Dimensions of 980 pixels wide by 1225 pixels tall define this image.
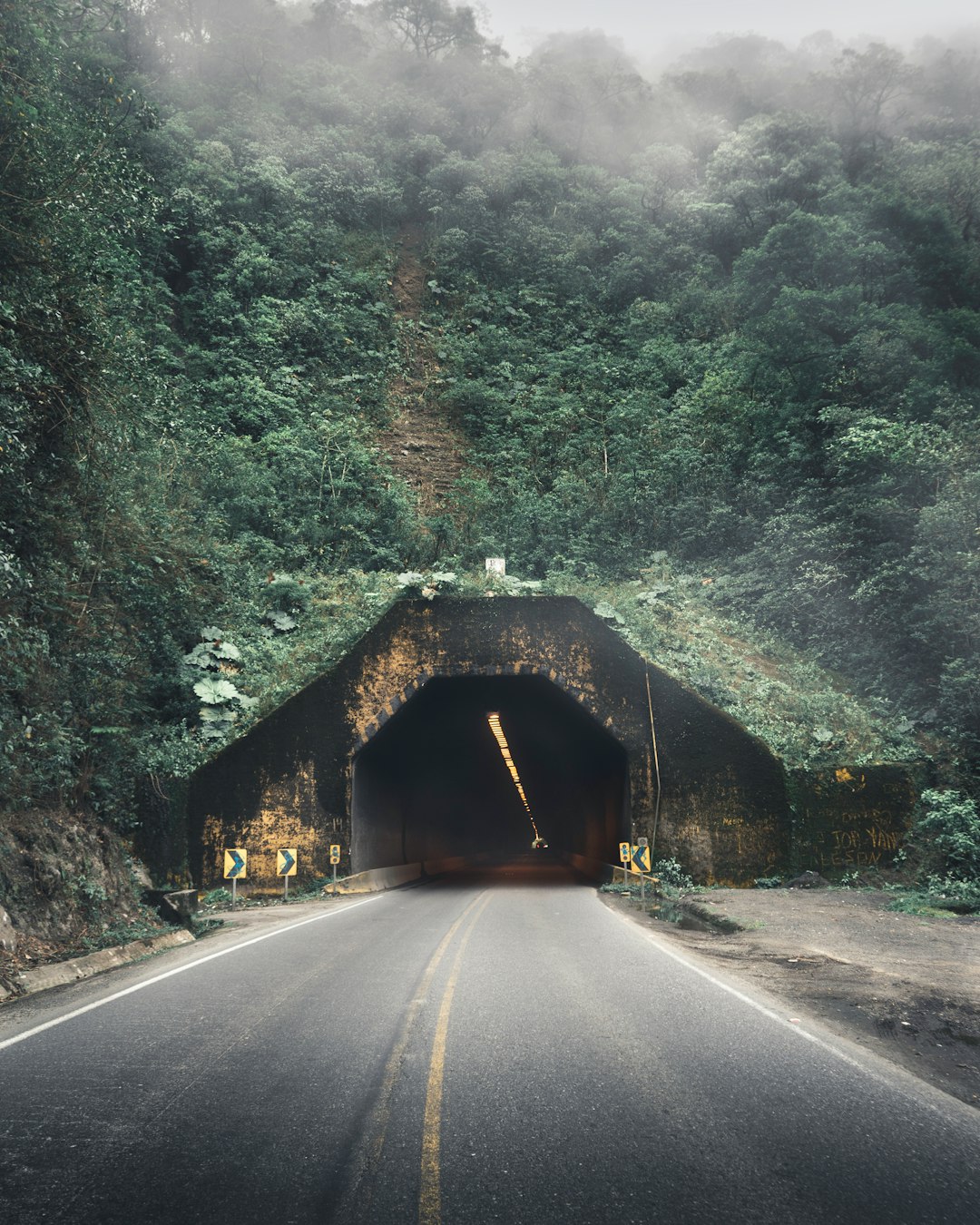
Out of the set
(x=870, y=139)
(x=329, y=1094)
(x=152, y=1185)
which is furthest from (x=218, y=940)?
(x=870, y=139)

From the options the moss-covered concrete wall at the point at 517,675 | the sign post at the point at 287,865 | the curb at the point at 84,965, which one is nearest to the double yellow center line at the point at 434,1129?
the curb at the point at 84,965

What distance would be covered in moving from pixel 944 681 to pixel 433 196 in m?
51.2

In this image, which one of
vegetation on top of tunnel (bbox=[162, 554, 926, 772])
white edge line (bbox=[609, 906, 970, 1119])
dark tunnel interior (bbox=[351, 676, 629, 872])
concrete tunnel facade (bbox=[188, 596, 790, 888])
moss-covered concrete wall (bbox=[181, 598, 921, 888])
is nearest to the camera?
white edge line (bbox=[609, 906, 970, 1119])

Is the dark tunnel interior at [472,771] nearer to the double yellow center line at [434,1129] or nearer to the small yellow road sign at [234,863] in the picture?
the small yellow road sign at [234,863]

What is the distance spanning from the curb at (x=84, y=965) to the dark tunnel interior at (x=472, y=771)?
9771 millimetres

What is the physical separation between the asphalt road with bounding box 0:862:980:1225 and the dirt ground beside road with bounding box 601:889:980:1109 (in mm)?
592

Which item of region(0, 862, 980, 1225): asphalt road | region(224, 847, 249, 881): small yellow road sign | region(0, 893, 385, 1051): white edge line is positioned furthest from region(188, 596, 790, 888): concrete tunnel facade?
region(0, 862, 980, 1225): asphalt road

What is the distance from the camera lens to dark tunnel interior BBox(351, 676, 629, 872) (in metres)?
25.4

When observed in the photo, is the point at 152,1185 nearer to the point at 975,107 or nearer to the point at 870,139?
the point at 870,139

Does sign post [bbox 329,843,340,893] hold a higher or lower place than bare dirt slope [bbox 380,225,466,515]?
lower

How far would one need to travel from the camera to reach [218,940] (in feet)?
45.4

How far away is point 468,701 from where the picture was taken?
93.9ft

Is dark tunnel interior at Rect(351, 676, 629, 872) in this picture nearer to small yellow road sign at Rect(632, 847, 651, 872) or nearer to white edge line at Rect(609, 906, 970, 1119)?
small yellow road sign at Rect(632, 847, 651, 872)

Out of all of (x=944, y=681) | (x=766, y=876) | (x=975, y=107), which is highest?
(x=975, y=107)
